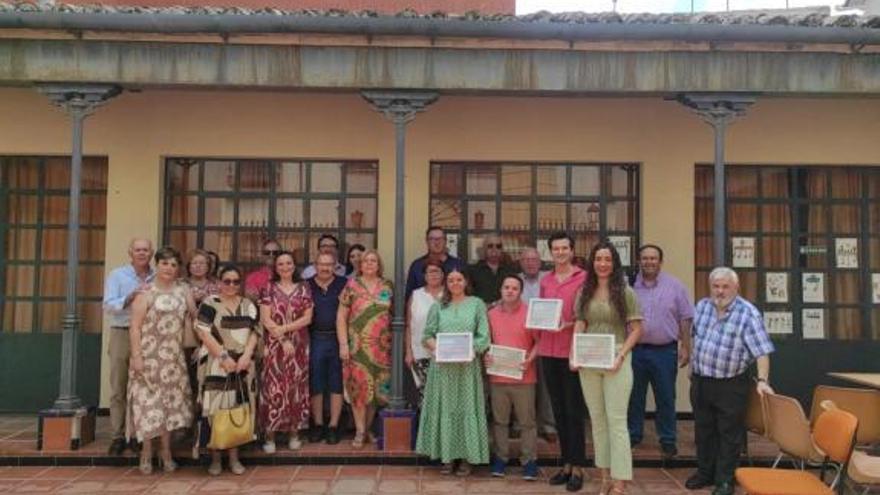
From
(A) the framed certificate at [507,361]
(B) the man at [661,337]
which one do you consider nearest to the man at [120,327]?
(A) the framed certificate at [507,361]

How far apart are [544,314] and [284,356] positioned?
221 cm

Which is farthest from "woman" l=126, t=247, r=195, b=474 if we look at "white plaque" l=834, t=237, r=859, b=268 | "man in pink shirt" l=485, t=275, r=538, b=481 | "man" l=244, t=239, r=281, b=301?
"white plaque" l=834, t=237, r=859, b=268

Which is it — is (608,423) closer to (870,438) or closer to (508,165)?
(870,438)

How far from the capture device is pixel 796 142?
25.8 ft

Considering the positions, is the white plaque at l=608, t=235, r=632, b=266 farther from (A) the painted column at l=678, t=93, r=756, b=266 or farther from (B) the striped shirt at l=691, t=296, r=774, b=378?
(B) the striped shirt at l=691, t=296, r=774, b=378

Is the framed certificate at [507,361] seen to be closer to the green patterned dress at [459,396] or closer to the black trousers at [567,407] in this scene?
the green patterned dress at [459,396]

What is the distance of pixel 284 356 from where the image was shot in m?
6.16

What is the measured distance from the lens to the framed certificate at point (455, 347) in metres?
5.61

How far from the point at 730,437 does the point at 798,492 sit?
3.97 feet

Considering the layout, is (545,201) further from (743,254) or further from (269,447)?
A: (269,447)

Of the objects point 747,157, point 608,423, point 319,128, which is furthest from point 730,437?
point 319,128

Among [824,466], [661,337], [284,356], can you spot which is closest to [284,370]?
[284,356]

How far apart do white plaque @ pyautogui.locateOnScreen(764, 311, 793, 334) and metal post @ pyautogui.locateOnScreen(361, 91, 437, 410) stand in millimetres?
4078

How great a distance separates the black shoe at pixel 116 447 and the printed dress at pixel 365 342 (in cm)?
190
